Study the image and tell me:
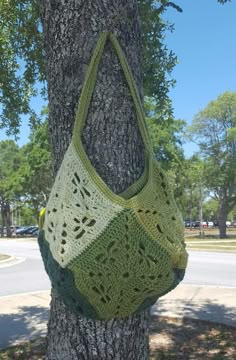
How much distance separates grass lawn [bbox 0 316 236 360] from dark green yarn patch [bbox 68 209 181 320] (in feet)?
12.1

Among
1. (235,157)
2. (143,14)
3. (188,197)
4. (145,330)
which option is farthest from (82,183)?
(188,197)

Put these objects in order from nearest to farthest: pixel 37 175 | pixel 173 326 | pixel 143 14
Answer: pixel 143 14
pixel 173 326
pixel 37 175

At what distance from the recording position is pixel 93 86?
1.86 meters

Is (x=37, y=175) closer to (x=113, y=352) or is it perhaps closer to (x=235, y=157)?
(x=235, y=157)

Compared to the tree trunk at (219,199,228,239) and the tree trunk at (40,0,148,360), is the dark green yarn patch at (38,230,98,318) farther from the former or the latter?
the tree trunk at (219,199,228,239)

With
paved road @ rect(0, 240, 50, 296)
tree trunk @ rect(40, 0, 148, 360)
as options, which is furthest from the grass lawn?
paved road @ rect(0, 240, 50, 296)

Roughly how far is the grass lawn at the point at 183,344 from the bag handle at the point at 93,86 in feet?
12.3

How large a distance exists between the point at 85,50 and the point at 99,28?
0.37ft

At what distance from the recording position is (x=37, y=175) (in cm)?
3731

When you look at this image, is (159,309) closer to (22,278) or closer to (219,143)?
(22,278)

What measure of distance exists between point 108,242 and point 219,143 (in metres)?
41.1

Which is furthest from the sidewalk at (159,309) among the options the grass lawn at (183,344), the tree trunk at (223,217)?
the tree trunk at (223,217)

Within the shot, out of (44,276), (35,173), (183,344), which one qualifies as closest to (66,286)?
(183,344)

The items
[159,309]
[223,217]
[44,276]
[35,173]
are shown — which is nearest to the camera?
[159,309]
